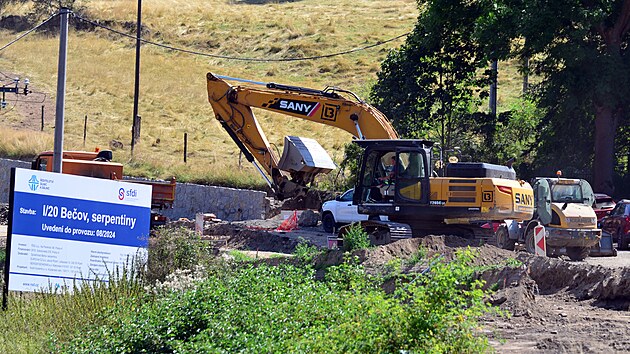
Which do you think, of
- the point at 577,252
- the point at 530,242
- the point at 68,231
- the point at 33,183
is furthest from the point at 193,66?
the point at 33,183

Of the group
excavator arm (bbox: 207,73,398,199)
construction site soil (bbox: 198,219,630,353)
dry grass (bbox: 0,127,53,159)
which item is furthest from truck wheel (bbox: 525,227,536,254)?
dry grass (bbox: 0,127,53,159)

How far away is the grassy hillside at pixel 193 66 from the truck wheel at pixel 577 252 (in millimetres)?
19235

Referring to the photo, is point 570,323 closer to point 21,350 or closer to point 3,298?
point 21,350

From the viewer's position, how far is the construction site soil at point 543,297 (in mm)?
10844

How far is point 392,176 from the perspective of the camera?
2161 cm

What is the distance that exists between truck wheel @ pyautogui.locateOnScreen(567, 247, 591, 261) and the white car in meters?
8.39

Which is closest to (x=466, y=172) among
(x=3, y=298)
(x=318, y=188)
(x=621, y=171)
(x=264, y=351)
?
(x=3, y=298)

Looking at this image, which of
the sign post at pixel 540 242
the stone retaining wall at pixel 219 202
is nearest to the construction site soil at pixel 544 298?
the sign post at pixel 540 242

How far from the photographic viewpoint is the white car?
31.4m

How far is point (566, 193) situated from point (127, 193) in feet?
46.3

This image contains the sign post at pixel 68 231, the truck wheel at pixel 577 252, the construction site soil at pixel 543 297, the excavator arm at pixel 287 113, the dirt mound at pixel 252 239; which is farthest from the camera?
the dirt mound at pixel 252 239

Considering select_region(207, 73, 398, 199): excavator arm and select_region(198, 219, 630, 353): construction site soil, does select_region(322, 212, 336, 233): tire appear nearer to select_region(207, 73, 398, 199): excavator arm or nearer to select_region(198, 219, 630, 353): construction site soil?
select_region(207, 73, 398, 199): excavator arm

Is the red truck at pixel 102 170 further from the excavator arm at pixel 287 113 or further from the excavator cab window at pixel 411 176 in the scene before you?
the excavator cab window at pixel 411 176

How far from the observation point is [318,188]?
39.0m
